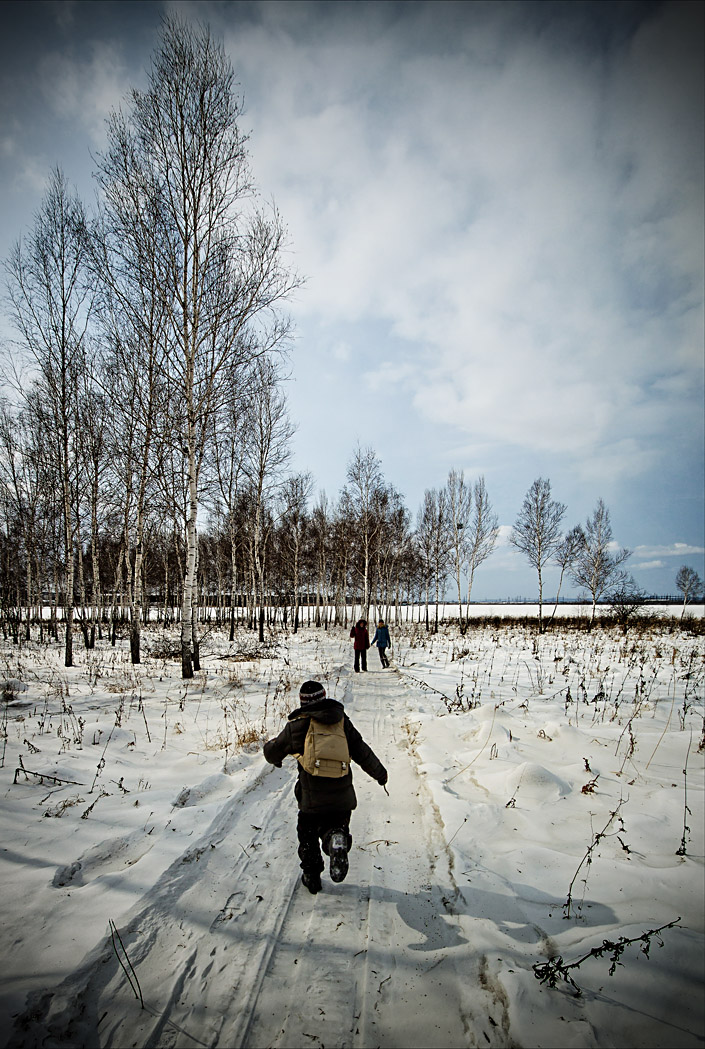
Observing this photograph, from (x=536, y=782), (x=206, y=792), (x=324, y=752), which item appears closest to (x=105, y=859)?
(x=206, y=792)

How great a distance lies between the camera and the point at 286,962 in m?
→ 2.27

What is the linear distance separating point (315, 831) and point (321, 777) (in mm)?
434

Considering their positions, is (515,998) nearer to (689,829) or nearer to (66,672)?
(689,829)

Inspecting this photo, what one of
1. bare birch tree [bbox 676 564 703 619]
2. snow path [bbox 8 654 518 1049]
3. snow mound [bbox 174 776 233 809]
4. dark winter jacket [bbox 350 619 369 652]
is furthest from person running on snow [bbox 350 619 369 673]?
bare birch tree [bbox 676 564 703 619]

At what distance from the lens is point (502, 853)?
10.8 ft

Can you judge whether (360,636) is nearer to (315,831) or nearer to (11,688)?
(11,688)

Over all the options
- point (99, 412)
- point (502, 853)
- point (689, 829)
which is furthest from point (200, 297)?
point (689, 829)

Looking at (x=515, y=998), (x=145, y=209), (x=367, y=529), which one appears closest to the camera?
(x=515, y=998)

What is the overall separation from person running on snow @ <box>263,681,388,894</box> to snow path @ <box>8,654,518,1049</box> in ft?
0.93

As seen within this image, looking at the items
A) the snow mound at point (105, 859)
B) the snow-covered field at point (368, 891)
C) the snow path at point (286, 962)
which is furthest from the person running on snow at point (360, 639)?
the snow mound at point (105, 859)

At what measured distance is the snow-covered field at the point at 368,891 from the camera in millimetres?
1974

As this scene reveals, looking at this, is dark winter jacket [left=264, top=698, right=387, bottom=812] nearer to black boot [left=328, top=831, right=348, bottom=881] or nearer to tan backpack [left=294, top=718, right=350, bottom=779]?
tan backpack [left=294, top=718, right=350, bottom=779]

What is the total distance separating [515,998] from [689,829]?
248cm

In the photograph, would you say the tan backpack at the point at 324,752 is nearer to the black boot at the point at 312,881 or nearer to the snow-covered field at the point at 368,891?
the black boot at the point at 312,881
